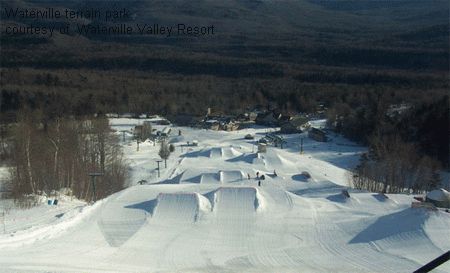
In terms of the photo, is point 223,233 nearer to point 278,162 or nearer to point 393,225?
point 393,225

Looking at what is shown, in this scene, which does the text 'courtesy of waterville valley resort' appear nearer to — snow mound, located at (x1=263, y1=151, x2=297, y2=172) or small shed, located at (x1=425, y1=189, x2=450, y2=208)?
snow mound, located at (x1=263, y1=151, x2=297, y2=172)

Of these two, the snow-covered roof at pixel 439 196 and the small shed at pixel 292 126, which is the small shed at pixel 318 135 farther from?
the snow-covered roof at pixel 439 196

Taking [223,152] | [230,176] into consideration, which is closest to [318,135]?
[223,152]

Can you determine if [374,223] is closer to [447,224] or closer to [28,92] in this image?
[447,224]

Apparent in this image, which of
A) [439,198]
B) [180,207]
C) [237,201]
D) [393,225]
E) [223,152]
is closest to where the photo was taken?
[393,225]

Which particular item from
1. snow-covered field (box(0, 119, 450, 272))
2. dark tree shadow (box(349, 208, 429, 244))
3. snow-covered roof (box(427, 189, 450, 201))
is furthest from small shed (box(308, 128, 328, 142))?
dark tree shadow (box(349, 208, 429, 244))


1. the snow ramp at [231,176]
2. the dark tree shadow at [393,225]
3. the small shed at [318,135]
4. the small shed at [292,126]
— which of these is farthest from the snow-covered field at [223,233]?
the small shed at [292,126]
